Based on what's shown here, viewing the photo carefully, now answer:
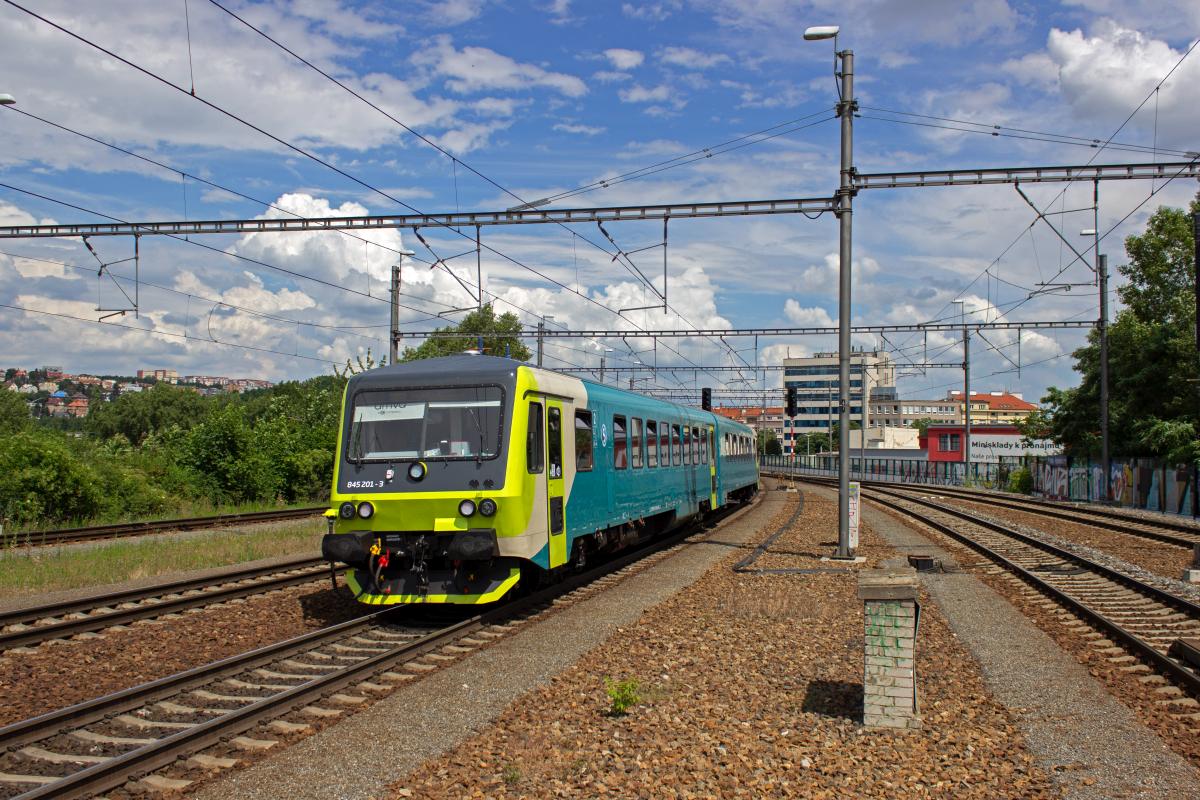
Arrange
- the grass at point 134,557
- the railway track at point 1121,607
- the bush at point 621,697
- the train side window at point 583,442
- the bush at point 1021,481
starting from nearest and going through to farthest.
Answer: the bush at point 621,697, the railway track at point 1121,607, the train side window at point 583,442, the grass at point 134,557, the bush at point 1021,481

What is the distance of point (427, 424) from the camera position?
11227mm

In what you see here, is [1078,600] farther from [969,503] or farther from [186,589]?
[969,503]

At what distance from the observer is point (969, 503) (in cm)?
3747

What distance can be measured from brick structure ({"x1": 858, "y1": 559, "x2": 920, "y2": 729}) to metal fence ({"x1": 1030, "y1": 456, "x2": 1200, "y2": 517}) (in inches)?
1095

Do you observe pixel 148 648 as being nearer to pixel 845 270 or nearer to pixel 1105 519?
pixel 845 270

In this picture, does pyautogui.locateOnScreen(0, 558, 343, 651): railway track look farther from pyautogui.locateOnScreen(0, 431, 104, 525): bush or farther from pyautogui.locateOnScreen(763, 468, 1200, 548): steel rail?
pyautogui.locateOnScreen(763, 468, 1200, 548): steel rail

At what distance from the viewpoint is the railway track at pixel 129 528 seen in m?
19.4

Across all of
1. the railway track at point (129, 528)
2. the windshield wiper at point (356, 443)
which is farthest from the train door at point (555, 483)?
the railway track at point (129, 528)

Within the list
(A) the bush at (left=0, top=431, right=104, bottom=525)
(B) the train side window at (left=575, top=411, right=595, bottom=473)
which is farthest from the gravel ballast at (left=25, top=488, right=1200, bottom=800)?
(A) the bush at (left=0, top=431, right=104, bottom=525)

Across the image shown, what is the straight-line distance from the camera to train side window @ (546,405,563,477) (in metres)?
11.9

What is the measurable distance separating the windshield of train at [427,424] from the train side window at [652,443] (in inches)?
243

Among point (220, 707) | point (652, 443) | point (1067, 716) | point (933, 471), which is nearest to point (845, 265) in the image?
point (652, 443)

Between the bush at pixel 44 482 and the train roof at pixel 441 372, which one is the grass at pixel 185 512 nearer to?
the bush at pixel 44 482

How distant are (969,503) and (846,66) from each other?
24.8 m
